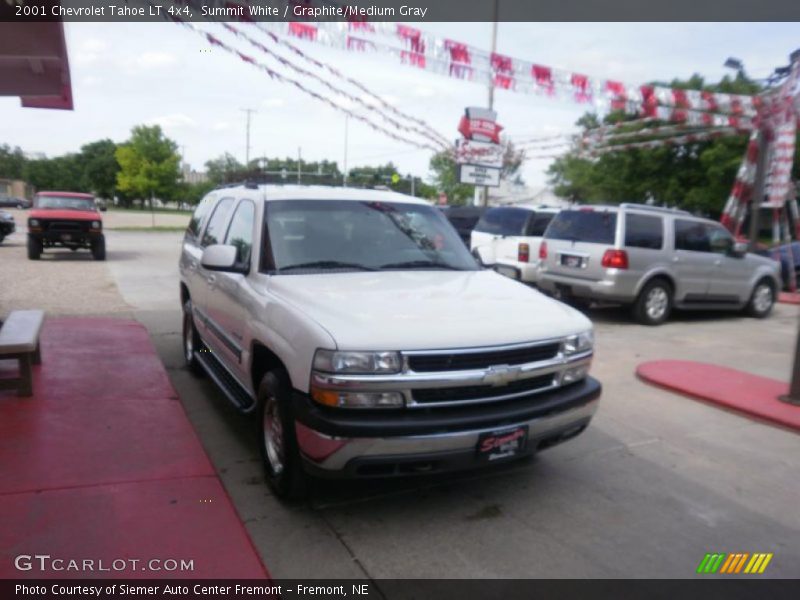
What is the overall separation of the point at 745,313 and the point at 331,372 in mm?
10933

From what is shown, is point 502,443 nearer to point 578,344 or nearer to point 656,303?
point 578,344

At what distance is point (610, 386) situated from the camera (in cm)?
660

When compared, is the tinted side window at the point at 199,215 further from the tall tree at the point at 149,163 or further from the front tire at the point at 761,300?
the tall tree at the point at 149,163

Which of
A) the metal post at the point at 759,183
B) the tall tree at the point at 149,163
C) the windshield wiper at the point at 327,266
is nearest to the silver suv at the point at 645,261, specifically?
the metal post at the point at 759,183

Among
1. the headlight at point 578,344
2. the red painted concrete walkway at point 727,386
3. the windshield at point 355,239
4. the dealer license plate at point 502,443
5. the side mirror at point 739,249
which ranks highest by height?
the windshield at point 355,239

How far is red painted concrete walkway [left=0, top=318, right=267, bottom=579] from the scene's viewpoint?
312 centimetres

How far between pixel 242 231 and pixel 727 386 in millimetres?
5128

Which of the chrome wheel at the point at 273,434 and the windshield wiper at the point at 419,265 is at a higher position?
the windshield wiper at the point at 419,265

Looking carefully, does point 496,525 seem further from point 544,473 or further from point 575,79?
point 575,79

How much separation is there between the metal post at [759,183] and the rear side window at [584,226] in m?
7.34

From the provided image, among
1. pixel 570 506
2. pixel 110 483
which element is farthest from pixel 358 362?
pixel 110 483

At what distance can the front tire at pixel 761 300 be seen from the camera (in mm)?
11336

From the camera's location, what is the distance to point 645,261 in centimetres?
973

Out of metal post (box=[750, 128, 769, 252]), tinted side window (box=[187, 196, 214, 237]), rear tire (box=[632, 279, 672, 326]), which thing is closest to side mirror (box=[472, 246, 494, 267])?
tinted side window (box=[187, 196, 214, 237])
